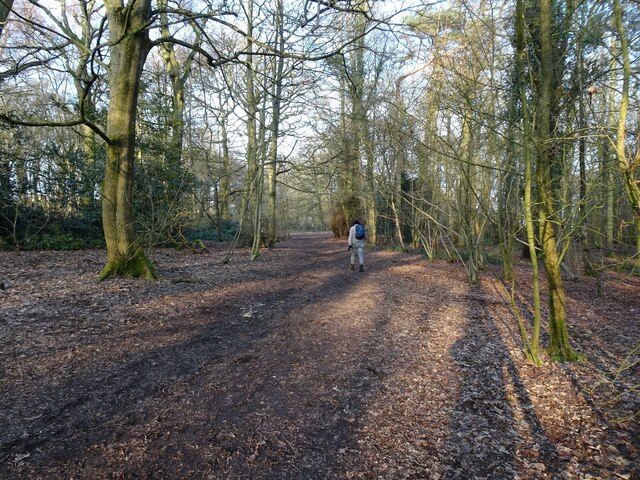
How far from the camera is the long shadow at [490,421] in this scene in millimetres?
2861

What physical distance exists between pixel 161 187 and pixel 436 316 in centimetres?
1213

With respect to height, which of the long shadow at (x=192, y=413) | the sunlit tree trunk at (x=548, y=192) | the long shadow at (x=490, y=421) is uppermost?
the sunlit tree trunk at (x=548, y=192)

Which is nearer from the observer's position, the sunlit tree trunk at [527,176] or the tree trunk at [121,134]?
the sunlit tree trunk at [527,176]

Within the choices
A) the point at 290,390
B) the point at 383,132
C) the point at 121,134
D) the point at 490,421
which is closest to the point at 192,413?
the point at 290,390

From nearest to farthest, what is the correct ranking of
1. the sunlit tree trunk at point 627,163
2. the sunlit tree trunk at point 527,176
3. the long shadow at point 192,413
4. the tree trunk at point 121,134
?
the long shadow at point 192,413
the sunlit tree trunk at point 627,163
the sunlit tree trunk at point 527,176
the tree trunk at point 121,134

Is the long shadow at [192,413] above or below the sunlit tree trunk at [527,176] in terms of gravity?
below

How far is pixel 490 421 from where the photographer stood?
11.4ft

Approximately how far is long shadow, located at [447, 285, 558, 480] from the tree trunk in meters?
6.65

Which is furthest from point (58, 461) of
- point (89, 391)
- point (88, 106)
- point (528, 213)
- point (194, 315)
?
point (88, 106)

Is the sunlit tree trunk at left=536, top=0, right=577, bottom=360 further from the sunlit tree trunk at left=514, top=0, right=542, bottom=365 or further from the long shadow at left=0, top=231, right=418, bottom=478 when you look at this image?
the long shadow at left=0, top=231, right=418, bottom=478

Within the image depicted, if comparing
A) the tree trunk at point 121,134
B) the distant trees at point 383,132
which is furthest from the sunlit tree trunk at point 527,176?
the tree trunk at point 121,134

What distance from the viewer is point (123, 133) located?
7.46m

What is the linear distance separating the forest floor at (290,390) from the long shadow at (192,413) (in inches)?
0.6

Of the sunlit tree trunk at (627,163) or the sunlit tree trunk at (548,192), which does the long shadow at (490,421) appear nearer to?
the sunlit tree trunk at (548,192)
